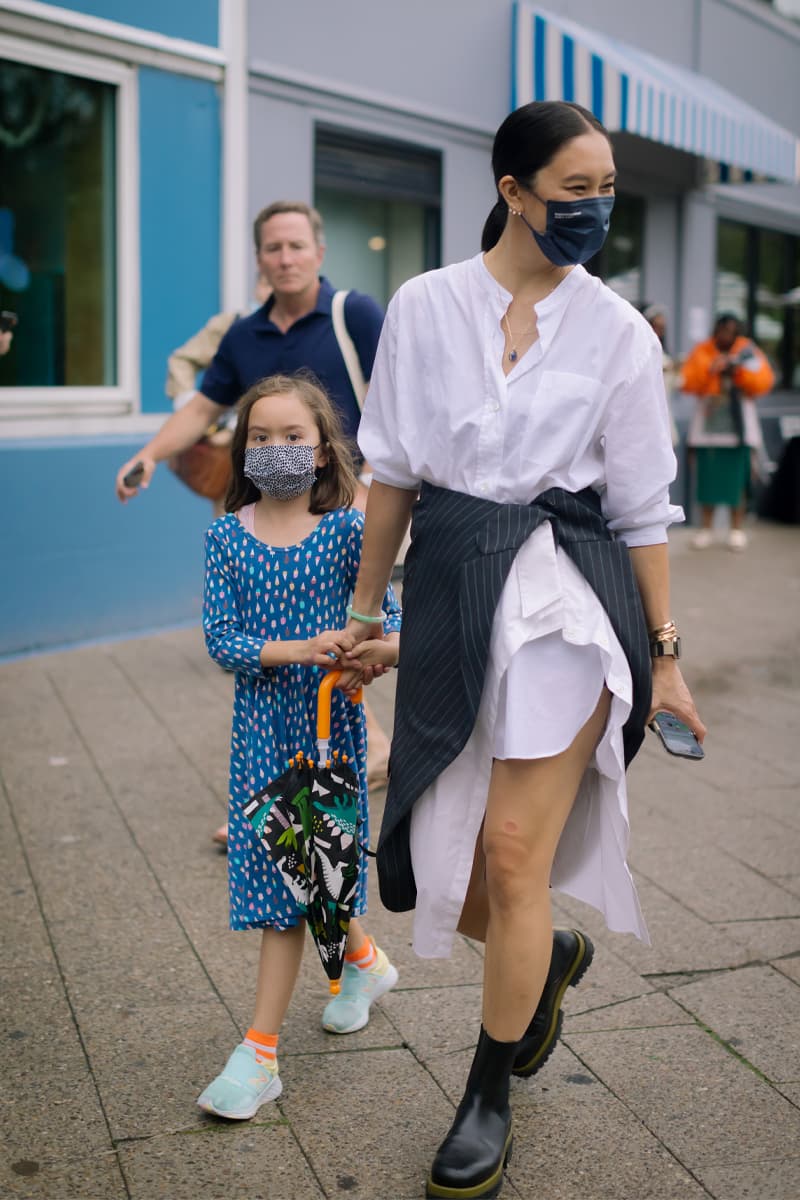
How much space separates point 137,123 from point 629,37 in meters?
6.04

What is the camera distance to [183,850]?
4.46 metres

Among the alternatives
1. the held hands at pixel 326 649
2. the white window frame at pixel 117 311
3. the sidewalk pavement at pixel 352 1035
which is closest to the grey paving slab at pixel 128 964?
the sidewalk pavement at pixel 352 1035

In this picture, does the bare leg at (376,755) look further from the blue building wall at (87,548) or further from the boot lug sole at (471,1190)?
the blue building wall at (87,548)

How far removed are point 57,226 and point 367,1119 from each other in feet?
20.1

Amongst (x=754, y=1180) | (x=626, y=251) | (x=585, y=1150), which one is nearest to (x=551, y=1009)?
(x=585, y=1150)

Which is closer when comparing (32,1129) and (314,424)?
(32,1129)

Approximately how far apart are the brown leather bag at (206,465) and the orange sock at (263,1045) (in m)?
3.98

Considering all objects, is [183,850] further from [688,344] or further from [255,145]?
[688,344]

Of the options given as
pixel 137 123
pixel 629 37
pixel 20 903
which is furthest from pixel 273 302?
pixel 629 37

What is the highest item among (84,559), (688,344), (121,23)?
(121,23)

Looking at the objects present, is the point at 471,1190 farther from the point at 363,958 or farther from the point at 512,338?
the point at 512,338

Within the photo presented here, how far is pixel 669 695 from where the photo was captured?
9.07 feet

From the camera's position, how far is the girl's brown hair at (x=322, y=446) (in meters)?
3.09

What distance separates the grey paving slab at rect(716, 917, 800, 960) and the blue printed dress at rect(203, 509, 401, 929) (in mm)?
1341
